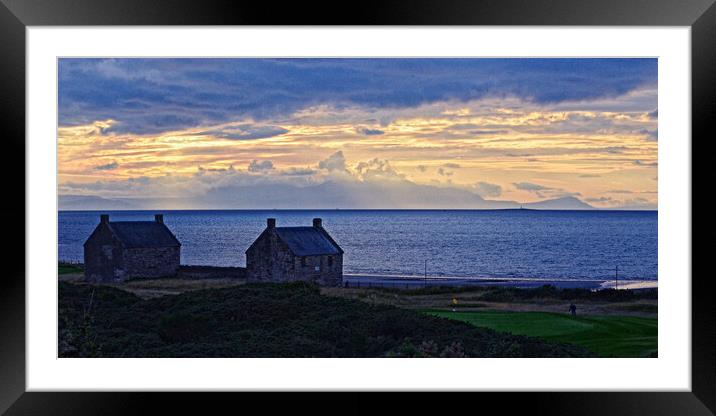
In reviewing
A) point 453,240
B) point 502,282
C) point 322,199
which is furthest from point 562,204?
point 322,199

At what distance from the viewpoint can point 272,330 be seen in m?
13.0

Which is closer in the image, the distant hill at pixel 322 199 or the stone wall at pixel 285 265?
the stone wall at pixel 285 265

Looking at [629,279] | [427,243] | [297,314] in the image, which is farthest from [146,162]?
[629,279]

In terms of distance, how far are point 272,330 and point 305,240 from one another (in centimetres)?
448

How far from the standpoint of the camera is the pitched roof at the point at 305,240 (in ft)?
56.2

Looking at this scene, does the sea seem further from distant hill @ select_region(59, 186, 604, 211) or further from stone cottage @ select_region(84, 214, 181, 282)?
stone cottage @ select_region(84, 214, 181, 282)

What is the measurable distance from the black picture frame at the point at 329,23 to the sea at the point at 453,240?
68.9 ft

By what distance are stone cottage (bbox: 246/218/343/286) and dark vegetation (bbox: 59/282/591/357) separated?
3.65ft

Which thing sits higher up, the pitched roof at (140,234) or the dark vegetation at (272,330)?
the pitched roof at (140,234)

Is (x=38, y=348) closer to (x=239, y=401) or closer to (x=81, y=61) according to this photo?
(x=239, y=401)

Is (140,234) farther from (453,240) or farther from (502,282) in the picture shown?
(453,240)

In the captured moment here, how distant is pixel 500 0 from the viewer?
9.73 feet

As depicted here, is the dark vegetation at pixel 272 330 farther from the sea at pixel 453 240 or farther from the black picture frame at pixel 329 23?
the sea at pixel 453 240

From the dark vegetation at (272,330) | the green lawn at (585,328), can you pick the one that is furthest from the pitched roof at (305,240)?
the green lawn at (585,328)
